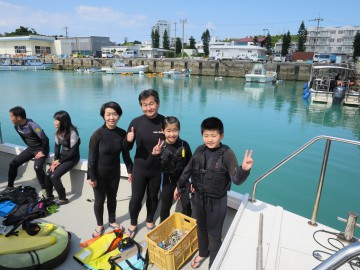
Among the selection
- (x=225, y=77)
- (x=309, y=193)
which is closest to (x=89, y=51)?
(x=225, y=77)

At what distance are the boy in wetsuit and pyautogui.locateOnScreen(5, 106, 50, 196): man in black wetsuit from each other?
2.50 m

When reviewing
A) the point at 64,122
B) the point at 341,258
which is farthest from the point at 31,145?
the point at 341,258

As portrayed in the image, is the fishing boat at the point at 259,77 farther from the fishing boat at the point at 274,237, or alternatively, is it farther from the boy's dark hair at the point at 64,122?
the fishing boat at the point at 274,237

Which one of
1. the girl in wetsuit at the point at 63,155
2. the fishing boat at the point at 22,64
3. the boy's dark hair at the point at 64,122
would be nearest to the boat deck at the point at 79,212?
the girl in wetsuit at the point at 63,155

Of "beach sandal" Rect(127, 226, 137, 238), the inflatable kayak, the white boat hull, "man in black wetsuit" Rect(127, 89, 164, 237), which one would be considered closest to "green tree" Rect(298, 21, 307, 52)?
the white boat hull

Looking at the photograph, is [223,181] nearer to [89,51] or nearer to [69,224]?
[69,224]

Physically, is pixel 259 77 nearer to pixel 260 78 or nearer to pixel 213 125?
pixel 260 78

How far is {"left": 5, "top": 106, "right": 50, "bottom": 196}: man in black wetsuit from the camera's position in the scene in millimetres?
3711

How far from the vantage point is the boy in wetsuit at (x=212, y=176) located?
215cm

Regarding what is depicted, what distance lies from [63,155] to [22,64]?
60.3 m

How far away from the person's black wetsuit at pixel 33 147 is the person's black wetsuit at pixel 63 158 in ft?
0.96

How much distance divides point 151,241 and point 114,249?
54cm

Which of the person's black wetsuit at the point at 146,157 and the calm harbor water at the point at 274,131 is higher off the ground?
the person's black wetsuit at the point at 146,157

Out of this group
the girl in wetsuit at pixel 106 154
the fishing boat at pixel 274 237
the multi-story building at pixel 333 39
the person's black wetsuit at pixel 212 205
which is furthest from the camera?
the multi-story building at pixel 333 39
